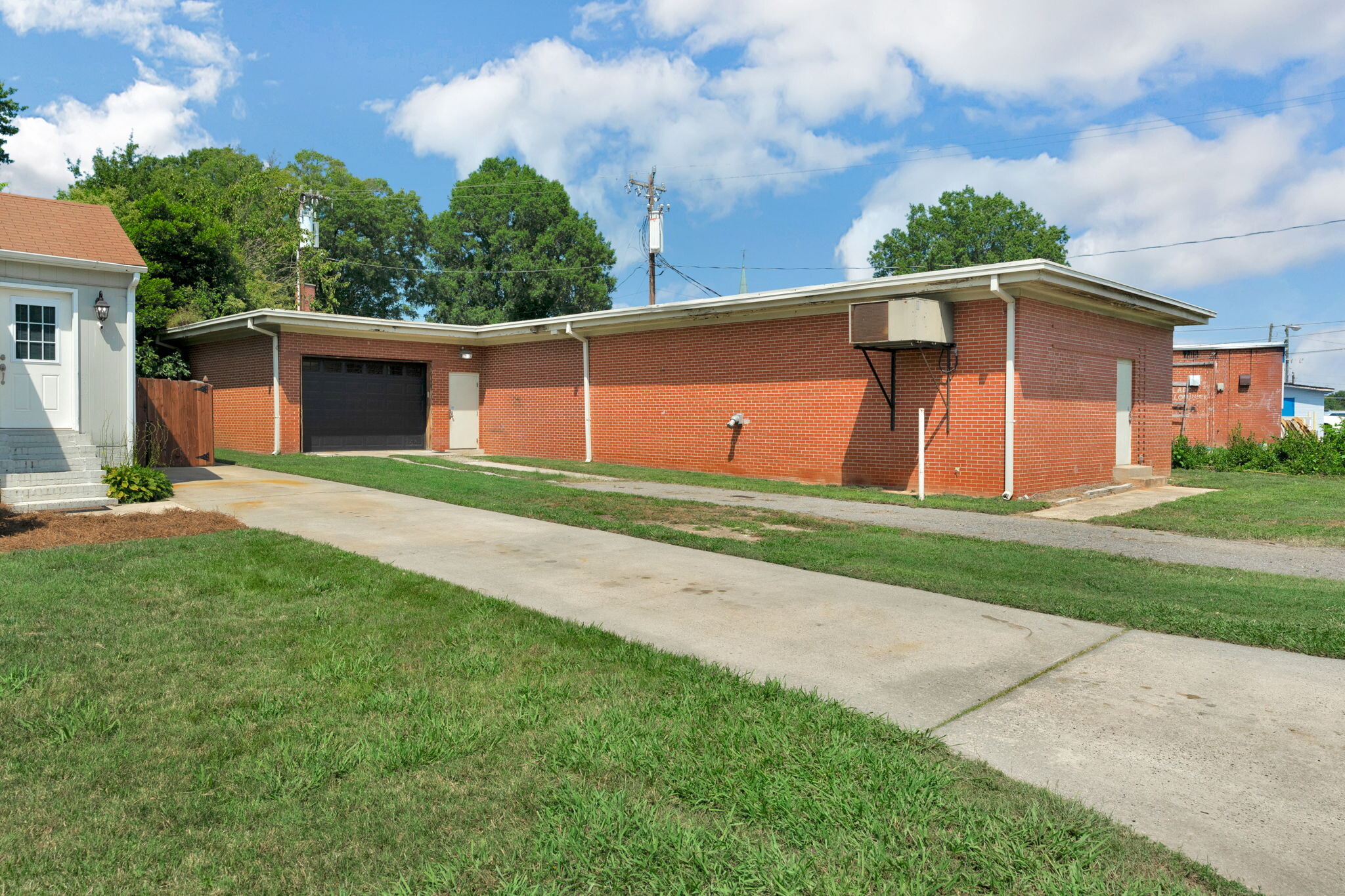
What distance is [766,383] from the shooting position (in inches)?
616

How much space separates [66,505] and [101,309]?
3245 mm

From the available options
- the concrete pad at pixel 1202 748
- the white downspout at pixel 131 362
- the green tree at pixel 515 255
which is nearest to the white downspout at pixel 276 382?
the white downspout at pixel 131 362

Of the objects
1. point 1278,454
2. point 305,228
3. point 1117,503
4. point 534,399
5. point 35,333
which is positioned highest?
point 305,228

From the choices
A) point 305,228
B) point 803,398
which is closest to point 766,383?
point 803,398

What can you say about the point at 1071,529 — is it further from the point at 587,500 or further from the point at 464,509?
the point at 464,509

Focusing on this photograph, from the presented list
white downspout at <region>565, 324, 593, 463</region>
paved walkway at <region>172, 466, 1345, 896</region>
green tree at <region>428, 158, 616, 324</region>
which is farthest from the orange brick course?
green tree at <region>428, 158, 616, 324</region>

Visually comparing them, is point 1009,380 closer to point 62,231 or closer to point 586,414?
point 586,414

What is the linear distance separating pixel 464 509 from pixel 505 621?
17.7 feet

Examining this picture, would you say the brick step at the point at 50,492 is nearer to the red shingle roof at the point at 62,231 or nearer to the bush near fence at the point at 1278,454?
the red shingle roof at the point at 62,231

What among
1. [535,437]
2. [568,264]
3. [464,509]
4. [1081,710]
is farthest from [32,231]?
[568,264]

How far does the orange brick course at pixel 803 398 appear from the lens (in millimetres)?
12969

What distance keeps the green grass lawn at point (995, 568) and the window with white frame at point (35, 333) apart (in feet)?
16.6

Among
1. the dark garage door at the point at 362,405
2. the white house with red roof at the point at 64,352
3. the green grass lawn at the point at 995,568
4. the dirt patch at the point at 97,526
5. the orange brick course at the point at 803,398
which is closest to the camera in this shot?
the green grass lawn at the point at 995,568

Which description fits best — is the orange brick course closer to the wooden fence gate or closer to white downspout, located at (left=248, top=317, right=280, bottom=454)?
white downspout, located at (left=248, top=317, right=280, bottom=454)
